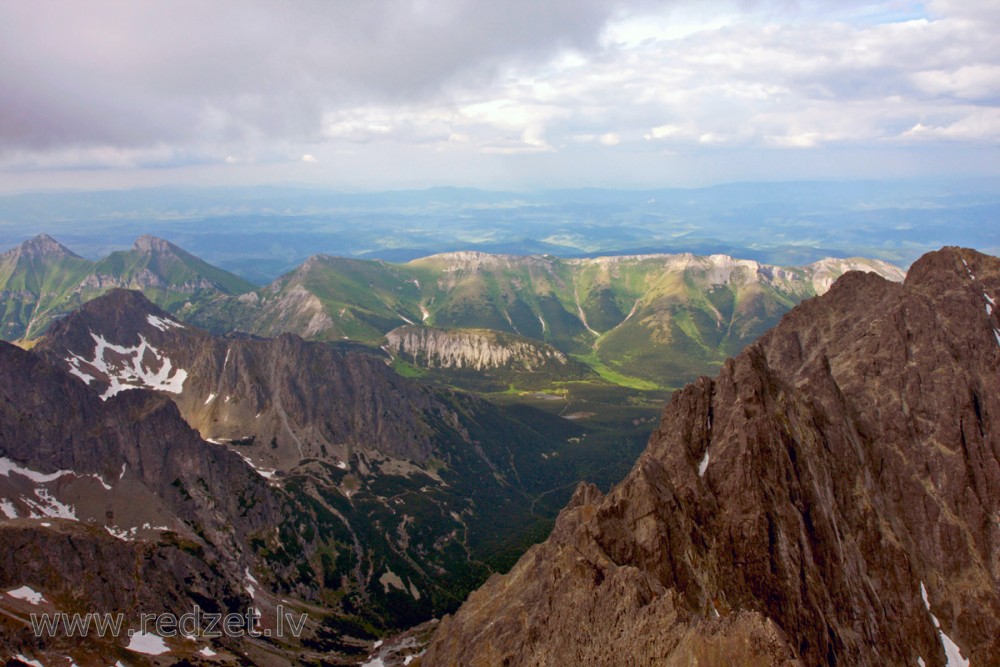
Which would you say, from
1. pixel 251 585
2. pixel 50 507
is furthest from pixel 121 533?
pixel 251 585

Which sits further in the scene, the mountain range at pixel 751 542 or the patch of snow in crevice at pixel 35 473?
the patch of snow in crevice at pixel 35 473

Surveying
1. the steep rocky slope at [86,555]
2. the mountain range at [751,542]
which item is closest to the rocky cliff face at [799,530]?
the mountain range at [751,542]

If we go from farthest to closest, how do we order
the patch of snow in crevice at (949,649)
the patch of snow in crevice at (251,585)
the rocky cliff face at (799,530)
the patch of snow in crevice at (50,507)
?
the patch of snow in crevice at (251,585), the patch of snow in crevice at (50,507), the patch of snow in crevice at (949,649), the rocky cliff face at (799,530)

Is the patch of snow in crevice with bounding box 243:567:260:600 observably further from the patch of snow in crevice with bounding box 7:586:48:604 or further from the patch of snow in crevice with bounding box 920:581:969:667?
the patch of snow in crevice with bounding box 920:581:969:667

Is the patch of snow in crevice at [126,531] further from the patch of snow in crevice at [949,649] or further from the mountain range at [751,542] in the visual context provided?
the patch of snow in crevice at [949,649]

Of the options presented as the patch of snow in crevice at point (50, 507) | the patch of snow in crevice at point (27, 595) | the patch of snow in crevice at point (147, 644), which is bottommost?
the patch of snow in crevice at point (147, 644)

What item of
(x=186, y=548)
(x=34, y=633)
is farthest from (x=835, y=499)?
(x=186, y=548)

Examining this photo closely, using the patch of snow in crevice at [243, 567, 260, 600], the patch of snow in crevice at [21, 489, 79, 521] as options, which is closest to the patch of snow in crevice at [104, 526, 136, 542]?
the patch of snow in crevice at [21, 489, 79, 521]
